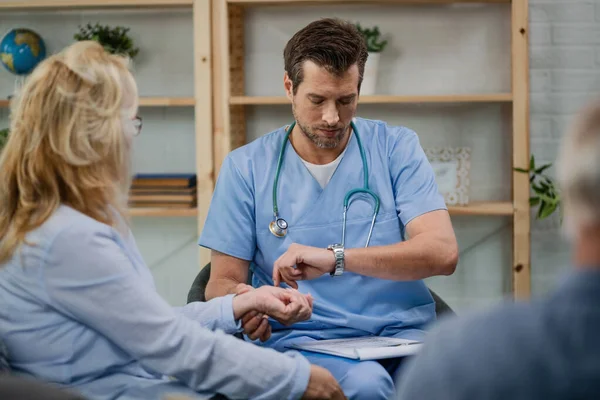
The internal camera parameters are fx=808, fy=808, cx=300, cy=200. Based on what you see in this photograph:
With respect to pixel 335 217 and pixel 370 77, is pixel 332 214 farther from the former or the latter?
pixel 370 77

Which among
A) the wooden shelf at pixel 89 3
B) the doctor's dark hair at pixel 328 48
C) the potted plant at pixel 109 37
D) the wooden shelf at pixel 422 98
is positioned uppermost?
the wooden shelf at pixel 89 3

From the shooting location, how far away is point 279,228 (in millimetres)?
1866

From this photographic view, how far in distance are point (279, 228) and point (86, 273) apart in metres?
0.77

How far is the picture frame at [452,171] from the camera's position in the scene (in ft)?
9.64

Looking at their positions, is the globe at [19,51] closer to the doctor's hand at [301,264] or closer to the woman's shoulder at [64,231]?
the doctor's hand at [301,264]

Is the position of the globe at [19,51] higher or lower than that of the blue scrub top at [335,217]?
higher

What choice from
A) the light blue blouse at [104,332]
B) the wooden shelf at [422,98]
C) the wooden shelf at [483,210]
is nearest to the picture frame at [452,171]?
the wooden shelf at [483,210]

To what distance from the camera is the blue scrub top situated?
1799 millimetres

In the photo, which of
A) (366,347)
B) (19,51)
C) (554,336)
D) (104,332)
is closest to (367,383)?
(366,347)

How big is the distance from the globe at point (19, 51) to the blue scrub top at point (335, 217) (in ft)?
4.93

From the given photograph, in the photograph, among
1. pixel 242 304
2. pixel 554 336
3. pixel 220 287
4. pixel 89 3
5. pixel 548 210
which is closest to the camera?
pixel 554 336

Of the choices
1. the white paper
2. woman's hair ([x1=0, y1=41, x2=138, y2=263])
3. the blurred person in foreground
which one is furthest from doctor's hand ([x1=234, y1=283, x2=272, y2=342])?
the blurred person in foreground

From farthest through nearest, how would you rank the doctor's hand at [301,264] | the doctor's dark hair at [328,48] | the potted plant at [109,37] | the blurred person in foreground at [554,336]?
the potted plant at [109,37] < the doctor's dark hair at [328,48] < the doctor's hand at [301,264] < the blurred person in foreground at [554,336]

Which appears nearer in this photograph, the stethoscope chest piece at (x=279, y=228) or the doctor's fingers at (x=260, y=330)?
the doctor's fingers at (x=260, y=330)
